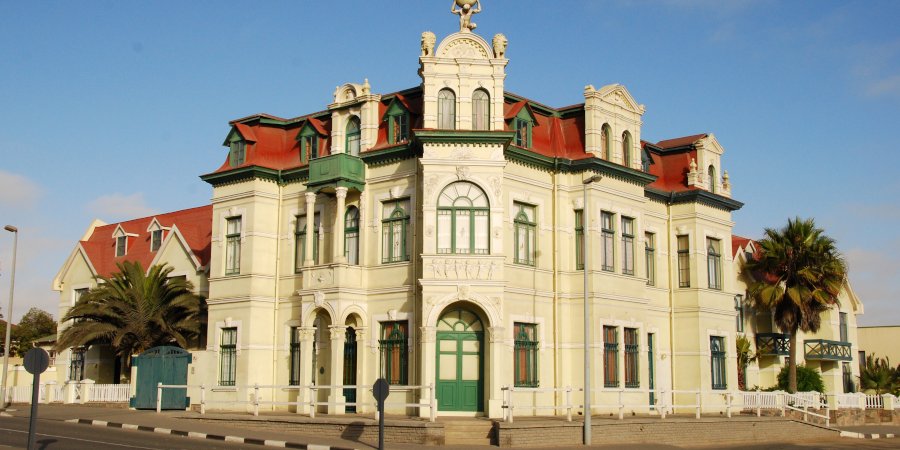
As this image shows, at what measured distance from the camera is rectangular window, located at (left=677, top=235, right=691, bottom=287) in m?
38.2

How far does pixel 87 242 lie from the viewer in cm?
4712

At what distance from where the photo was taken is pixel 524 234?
32.6 meters

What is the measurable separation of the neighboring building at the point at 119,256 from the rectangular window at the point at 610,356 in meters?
15.9

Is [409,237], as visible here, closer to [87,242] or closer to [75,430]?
[75,430]

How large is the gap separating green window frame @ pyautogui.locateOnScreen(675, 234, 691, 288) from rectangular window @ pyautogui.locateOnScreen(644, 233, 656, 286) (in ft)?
4.83

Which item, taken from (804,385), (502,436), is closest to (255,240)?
(502,436)

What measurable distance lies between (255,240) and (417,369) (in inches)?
327

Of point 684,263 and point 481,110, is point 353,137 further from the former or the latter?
point 684,263

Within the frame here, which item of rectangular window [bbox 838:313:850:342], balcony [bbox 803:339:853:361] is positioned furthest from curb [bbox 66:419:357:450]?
rectangular window [bbox 838:313:850:342]

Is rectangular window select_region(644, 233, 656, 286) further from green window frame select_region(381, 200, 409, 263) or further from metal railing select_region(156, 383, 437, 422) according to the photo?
metal railing select_region(156, 383, 437, 422)

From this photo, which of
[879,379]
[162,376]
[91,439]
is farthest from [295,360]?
[879,379]

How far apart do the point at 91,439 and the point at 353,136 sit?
1410 centimetres

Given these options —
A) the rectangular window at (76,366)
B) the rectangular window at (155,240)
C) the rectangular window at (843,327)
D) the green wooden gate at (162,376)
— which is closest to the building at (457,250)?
the green wooden gate at (162,376)

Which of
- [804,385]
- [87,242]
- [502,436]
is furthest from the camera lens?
[87,242]
